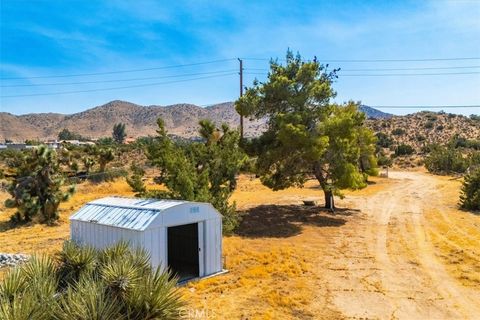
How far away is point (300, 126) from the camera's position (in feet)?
70.1

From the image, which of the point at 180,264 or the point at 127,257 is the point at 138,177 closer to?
the point at 180,264

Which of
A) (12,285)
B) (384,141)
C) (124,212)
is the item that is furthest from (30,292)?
(384,141)

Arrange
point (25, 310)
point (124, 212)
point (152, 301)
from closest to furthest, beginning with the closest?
point (25, 310)
point (152, 301)
point (124, 212)

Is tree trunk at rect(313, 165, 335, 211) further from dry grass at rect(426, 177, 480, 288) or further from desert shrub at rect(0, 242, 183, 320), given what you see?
desert shrub at rect(0, 242, 183, 320)

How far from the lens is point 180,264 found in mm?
15086

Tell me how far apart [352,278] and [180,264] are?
618 centimetres

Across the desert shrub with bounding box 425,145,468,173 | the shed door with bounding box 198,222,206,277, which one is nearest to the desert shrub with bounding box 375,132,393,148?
the desert shrub with bounding box 425,145,468,173

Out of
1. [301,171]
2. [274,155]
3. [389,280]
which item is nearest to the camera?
[389,280]

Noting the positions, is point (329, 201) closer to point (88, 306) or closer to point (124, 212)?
point (124, 212)

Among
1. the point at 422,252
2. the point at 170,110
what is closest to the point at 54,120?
the point at 170,110

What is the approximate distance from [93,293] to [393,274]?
10.1 metres

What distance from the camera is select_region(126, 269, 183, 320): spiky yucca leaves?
22.8ft

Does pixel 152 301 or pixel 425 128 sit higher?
pixel 425 128

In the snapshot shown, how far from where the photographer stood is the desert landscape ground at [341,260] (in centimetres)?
1052
